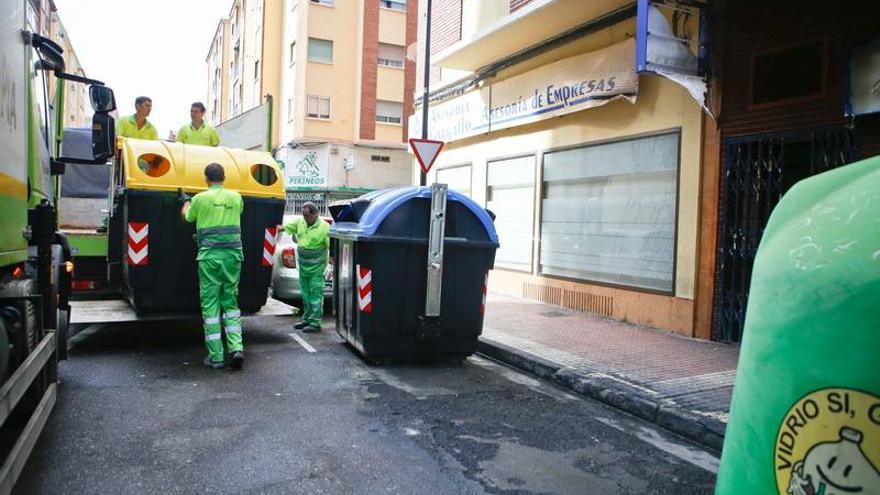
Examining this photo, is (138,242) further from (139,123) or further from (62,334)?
(139,123)

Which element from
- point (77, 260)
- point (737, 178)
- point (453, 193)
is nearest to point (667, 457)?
point (453, 193)

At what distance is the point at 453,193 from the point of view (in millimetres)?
6605

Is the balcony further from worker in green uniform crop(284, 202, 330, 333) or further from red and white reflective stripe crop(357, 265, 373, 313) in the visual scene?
red and white reflective stripe crop(357, 265, 373, 313)

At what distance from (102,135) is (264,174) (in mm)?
2625

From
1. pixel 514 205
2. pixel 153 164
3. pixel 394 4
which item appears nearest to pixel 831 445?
pixel 153 164

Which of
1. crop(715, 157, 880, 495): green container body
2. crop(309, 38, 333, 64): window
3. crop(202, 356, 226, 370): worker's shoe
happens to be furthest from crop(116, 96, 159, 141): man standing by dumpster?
crop(309, 38, 333, 64): window

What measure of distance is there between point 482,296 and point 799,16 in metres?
4.68

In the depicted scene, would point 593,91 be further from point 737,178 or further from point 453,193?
point 453,193

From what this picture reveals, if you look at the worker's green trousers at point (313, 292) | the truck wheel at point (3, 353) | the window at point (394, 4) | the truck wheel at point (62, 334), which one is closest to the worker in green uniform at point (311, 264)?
the worker's green trousers at point (313, 292)

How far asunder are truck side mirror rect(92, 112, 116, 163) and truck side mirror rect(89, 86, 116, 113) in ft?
0.21

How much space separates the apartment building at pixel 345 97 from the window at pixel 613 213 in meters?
17.4

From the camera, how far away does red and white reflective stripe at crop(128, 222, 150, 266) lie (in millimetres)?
6566

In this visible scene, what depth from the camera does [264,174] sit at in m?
7.35

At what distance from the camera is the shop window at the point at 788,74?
7.02m
